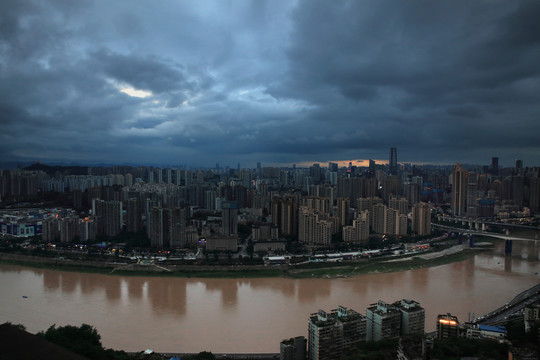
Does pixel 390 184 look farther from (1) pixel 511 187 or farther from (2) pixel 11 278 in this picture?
(2) pixel 11 278

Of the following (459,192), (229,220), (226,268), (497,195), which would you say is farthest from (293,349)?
(497,195)

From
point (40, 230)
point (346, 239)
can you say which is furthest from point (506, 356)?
point (40, 230)

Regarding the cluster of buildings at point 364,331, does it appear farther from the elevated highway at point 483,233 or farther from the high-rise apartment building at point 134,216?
the high-rise apartment building at point 134,216

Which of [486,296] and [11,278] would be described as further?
[11,278]

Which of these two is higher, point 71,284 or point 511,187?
point 511,187

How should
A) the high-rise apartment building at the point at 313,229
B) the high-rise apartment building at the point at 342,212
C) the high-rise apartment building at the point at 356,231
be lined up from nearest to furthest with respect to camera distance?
the high-rise apartment building at the point at 313,229
the high-rise apartment building at the point at 356,231
the high-rise apartment building at the point at 342,212

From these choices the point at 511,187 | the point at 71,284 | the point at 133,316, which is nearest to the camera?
the point at 133,316

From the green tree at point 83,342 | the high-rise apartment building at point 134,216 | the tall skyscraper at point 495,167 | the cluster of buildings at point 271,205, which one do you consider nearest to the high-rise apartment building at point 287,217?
the cluster of buildings at point 271,205
